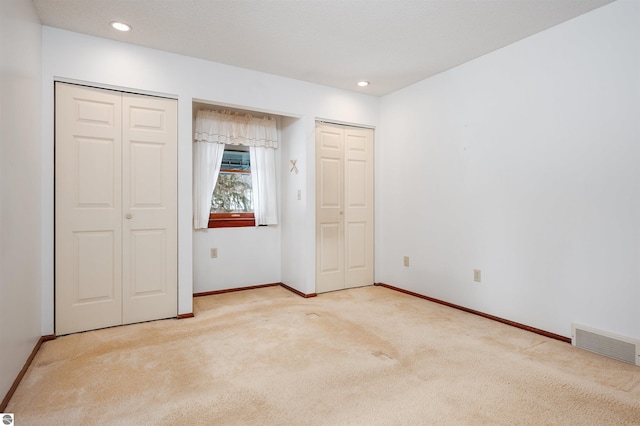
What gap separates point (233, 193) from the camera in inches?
171

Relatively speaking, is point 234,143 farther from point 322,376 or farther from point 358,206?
point 322,376

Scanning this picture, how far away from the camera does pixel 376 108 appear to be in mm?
4535

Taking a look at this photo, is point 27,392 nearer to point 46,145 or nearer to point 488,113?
point 46,145

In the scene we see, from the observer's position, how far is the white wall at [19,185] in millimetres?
1822

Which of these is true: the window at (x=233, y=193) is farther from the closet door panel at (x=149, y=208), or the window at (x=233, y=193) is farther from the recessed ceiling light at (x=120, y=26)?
the recessed ceiling light at (x=120, y=26)

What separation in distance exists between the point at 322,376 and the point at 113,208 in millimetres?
2260

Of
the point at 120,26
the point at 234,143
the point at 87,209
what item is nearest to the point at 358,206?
the point at 234,143

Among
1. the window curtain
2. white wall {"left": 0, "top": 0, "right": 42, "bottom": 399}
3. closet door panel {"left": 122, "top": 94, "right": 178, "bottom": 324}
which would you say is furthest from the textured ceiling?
the window curtain

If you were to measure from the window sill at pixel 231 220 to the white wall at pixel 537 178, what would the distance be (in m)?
1.99

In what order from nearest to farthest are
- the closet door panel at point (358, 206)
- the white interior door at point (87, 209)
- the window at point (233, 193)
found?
1. the white interior door at point (87, 209)
2. the window at point (233, 193)
3. the closet door panel at point (358, 206)

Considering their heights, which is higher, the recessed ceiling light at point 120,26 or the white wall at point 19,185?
the recessed ceiling light at point 120,26

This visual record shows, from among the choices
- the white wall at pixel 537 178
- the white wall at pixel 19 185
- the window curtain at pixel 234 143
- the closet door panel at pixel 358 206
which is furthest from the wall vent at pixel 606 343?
the white wall at pixel 19 185

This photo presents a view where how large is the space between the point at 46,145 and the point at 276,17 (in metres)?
2.07

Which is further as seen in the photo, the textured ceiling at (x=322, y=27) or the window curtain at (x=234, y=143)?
the window curtain at (x=234, y=143)
